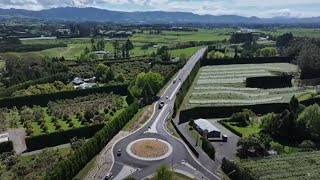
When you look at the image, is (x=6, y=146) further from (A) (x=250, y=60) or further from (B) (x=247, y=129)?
(A) (x=250, y=60)

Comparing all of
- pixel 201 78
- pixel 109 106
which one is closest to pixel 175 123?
pixel 109 106

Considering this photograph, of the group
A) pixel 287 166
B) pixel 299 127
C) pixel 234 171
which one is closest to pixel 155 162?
pixel 234 171

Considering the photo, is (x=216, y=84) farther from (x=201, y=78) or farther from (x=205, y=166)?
(x=205, y=166)

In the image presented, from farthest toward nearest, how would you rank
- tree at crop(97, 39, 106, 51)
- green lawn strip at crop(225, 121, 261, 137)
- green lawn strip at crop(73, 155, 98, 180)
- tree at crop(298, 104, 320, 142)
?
tree at crop(97, 39, 106, 51) → green lawn strip at crop(225, 121, 261, 137) → tree at crop(298, 104, 320, 142) → green lawn strip at crop(73, 155, 98, 180)

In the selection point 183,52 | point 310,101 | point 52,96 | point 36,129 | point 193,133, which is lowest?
point 183,52

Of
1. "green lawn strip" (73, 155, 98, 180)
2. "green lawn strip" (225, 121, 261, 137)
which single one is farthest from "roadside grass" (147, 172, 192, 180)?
Result: "green lawn strip" (225, 121, 261, 137)

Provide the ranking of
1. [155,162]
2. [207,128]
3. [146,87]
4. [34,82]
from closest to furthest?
[155,162] → [207,128] → [146,87] → [34,82]

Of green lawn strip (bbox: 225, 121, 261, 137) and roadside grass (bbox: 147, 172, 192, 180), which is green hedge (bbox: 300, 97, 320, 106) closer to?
green lawn strip (bbox: 225, 121, 261, 137)
